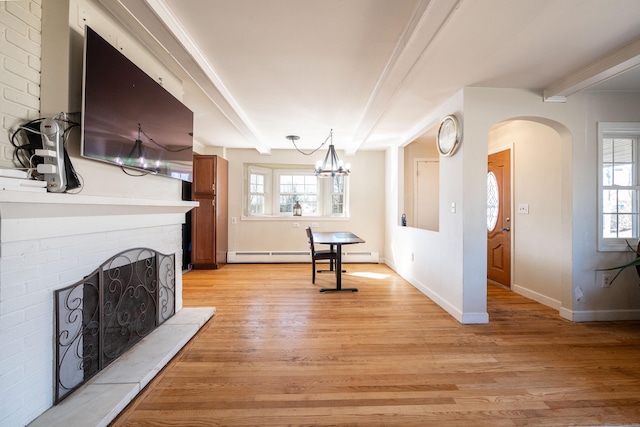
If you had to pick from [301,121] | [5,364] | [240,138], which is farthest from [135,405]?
[240,138]

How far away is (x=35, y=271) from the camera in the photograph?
1371mm

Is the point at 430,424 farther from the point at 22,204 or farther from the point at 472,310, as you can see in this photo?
the point at 22,204

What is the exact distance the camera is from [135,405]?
1576 millimetres

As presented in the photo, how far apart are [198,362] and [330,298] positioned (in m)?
1.80

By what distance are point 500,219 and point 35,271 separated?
5.04 m

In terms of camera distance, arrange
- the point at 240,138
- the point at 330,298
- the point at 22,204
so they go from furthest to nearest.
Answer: the point at 240,138, the point at 330,298, the point at 22,204

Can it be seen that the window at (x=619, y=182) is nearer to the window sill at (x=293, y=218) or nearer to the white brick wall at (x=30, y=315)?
the window sill at (x=293, y=218)

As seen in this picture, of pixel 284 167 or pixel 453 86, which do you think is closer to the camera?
pixel 453 86

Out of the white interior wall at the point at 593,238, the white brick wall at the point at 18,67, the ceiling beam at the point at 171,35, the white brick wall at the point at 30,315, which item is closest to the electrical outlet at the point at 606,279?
the white interior wall at the point at 593,238

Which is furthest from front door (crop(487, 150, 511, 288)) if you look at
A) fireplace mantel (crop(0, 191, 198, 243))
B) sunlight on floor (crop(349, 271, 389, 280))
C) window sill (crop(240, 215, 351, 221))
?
fireplace mantel (crop(0, 191, 198, 243))

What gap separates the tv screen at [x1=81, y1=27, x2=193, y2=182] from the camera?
155 centimetres

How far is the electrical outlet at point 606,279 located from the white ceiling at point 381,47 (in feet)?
6.27

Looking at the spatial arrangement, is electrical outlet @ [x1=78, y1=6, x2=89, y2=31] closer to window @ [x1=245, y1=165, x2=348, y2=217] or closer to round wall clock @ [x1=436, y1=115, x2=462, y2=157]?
round wall clock @ [x1=436, y1=115, x2=462, y2=157]

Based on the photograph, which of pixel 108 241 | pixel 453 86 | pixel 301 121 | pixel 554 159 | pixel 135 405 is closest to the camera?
pixel 135 405
